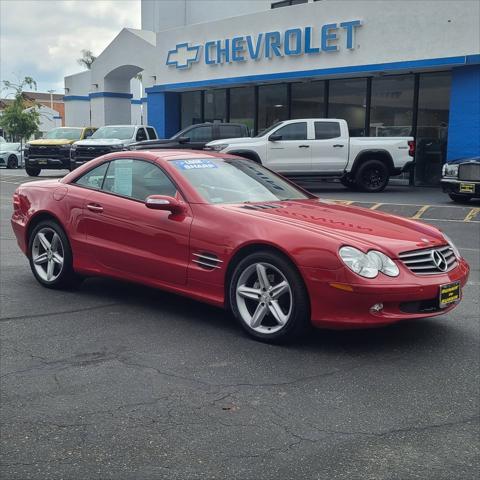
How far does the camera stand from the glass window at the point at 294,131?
61.3 ft

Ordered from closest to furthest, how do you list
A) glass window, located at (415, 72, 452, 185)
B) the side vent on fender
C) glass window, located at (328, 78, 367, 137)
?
the side vent on fender
glass window, located at (415, 72, 452, 185)
glass window, located at (328, 78, 367, 137)

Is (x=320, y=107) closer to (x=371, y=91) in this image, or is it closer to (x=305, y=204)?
(x=371, y=91)

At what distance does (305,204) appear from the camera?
19.7 ft

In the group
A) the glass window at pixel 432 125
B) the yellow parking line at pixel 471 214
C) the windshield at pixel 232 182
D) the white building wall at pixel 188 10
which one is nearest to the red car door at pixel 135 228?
the windshield at pixel 232 182

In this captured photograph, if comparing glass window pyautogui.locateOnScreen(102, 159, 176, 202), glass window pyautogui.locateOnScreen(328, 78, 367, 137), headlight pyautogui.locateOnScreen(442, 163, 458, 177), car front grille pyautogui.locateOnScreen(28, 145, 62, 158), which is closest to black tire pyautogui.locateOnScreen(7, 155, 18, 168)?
car front grille pyautogui.locateOnScreen(28, 145, 62, 158)

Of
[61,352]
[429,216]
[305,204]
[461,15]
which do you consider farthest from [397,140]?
[61,352]

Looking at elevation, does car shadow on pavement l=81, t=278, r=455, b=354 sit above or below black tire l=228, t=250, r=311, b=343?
below

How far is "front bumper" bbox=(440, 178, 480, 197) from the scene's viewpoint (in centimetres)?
1520

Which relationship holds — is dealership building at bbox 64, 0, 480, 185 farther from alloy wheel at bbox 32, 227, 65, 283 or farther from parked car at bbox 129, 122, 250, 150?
alloy wheel at bbox 32, 227, 65, 283

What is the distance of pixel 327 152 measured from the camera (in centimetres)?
1869

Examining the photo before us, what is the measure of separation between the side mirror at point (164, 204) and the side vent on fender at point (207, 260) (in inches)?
16.6

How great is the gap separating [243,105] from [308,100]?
311cm

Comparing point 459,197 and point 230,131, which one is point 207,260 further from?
point 230,131

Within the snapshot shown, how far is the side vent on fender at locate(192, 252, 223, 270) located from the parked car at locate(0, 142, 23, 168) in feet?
99.7
